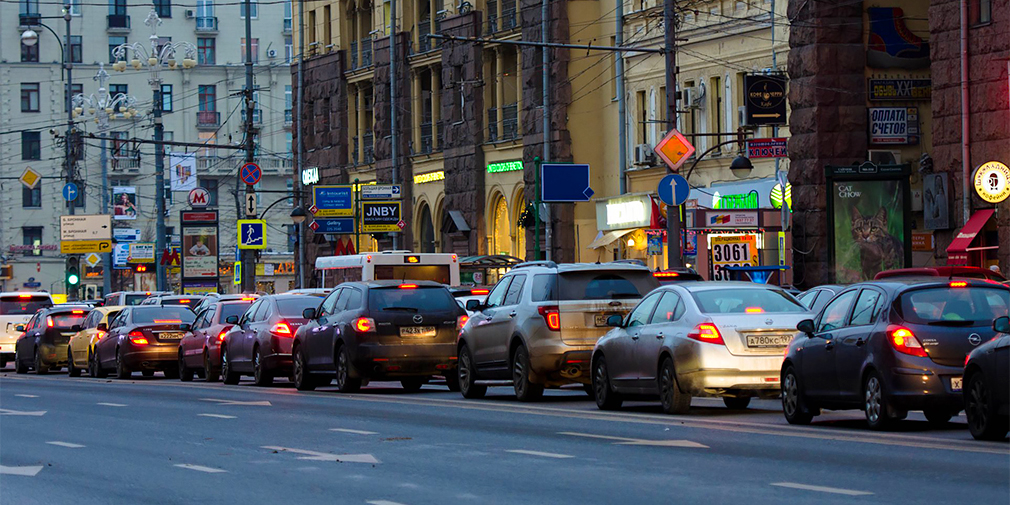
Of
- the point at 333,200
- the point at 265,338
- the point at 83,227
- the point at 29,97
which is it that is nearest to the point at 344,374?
the point at 265,338

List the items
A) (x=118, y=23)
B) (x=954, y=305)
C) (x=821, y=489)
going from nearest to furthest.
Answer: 1. (x=821, y=489)
2. (x=954, y=305)
3. (x=118, y=23)

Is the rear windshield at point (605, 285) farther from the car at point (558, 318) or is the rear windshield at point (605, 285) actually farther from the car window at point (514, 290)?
the car window at point (514, 290)

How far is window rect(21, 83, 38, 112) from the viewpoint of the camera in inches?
4395

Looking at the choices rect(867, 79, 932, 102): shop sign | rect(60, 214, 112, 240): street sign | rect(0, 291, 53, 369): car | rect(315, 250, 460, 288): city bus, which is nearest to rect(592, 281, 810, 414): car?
rect(315, 250, 460, 288): city bus

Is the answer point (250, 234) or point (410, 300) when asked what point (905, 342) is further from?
point (250, 234)

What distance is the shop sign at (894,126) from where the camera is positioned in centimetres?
3972

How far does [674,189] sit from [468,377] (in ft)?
29.0

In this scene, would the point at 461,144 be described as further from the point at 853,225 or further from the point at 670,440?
the point at 670,440

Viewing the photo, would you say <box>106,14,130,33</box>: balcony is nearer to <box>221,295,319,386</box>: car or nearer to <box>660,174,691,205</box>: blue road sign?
<box>221,295,319,386</box>: car

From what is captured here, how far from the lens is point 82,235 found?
8069cm

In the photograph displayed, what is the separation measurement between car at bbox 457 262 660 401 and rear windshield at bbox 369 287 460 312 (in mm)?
2917

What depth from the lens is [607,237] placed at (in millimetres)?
51875

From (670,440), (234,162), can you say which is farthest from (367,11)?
(670,440)

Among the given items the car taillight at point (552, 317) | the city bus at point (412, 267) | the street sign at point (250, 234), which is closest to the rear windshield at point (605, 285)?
the car taillight at point (552, 317)
